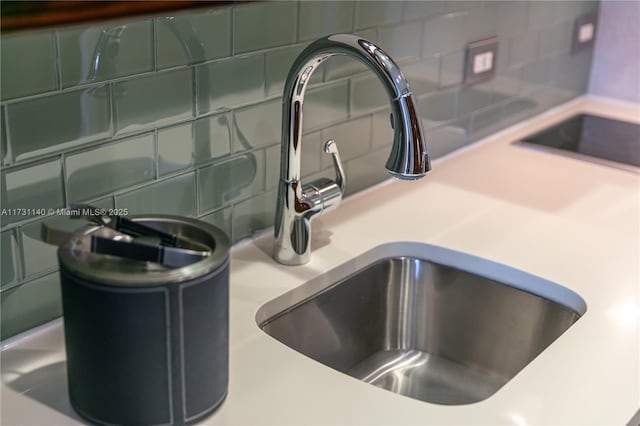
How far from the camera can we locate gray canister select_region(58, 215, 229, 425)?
719mm

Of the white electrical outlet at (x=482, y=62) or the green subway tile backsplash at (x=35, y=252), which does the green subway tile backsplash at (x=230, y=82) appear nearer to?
the green subway tile backsplash at (x=35, y=252)

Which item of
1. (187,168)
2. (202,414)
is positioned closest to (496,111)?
(187,168)

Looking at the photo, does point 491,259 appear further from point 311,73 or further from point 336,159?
point 311,73

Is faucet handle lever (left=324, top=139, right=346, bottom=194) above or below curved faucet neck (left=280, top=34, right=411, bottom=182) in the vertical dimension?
below

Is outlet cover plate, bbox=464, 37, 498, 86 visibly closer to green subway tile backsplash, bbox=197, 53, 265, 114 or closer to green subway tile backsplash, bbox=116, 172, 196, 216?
green subway tile backsplash, bbox=197, 53, 265, 114

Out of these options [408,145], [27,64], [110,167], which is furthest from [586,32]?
[27,64]

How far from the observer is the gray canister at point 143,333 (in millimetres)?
719

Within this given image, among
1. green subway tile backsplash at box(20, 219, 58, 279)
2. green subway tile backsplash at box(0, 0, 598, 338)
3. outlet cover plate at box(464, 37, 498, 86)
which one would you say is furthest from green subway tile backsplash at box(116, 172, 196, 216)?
outlet cover plate at box(464, 37, 498, 86)

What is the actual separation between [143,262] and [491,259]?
607mm

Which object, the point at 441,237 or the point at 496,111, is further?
the point at 496,111

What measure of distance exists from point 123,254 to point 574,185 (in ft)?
3.29

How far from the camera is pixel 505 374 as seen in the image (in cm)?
120

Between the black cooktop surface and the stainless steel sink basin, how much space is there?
60 cm

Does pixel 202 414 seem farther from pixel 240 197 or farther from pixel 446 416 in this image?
pixel 240 197
